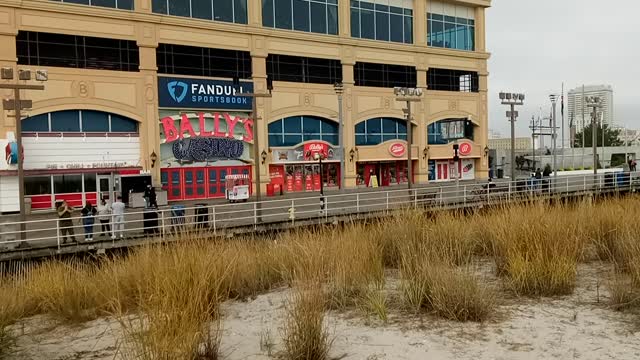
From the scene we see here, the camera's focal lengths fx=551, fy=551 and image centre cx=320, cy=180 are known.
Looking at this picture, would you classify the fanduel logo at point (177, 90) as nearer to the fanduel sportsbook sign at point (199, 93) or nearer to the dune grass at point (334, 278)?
the fanduel sportsbook sign at point (199, 93)

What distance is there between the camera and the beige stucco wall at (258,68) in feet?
101

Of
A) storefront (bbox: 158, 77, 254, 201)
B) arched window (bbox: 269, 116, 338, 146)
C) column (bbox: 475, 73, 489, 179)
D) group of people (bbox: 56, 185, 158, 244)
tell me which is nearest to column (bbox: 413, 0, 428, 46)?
column (bbox: 475, 73, 489, 179)

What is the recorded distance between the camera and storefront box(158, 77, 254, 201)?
3512 centimetres

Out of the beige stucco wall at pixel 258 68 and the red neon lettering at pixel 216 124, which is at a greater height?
the beige stucco wall at pixel 258 68

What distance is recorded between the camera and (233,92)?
37.1 meters

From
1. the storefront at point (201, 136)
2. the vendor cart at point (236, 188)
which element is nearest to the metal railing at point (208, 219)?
the vendor cart at point (236, 188)

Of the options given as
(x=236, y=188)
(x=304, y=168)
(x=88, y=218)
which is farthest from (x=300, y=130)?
(x=88, y=218)

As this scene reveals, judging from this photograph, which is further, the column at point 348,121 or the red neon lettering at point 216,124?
the column at point 348,121

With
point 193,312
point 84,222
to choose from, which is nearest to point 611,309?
point 193,312

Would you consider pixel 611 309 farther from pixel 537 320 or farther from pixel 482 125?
pixel 482 125

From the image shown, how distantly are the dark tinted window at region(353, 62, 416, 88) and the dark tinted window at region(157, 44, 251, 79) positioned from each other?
1013 centimetres

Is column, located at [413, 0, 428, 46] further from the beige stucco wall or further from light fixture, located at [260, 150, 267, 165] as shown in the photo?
light fixture, located at [260, 150, 267, 165]

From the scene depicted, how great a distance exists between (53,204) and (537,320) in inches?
1165

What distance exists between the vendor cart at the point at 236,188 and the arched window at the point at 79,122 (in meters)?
6.53
